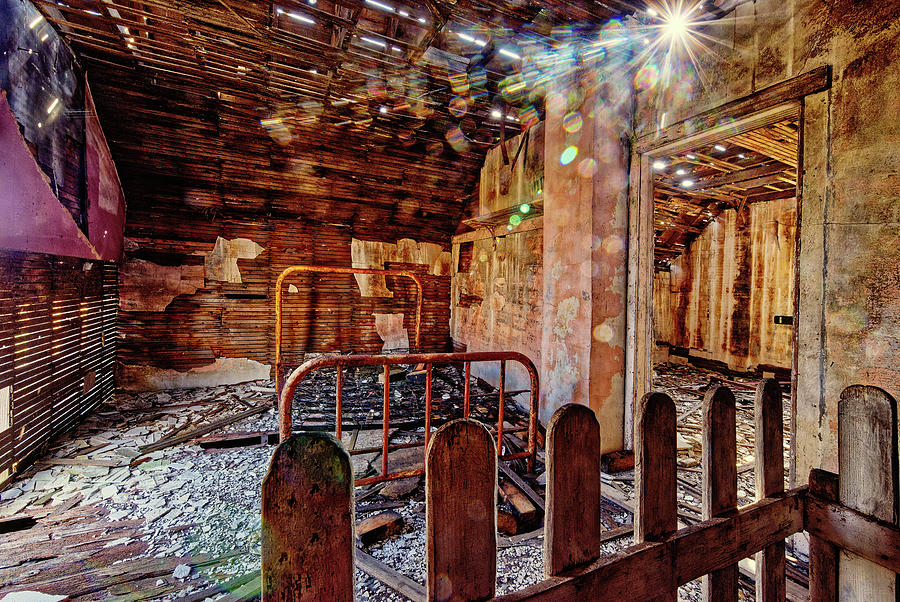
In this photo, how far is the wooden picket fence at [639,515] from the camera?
0.62 metres

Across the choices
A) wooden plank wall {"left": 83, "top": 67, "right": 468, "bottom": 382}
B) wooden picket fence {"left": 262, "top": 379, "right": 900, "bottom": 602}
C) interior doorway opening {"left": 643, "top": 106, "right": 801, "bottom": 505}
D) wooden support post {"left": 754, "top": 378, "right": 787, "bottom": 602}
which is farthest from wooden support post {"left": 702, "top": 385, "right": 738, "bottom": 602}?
wooden plank wall {"left": 83, "top": 67, "right": 468, "bottom": 382}

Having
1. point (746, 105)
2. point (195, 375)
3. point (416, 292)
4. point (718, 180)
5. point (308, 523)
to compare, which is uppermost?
point (718, 180)

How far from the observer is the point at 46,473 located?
3295 millimetres

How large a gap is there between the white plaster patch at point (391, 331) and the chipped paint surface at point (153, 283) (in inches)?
128

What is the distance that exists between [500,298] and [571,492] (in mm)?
5015

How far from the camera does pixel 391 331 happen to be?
7418mm

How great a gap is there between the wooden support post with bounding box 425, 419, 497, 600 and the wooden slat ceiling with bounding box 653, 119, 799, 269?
352 cm

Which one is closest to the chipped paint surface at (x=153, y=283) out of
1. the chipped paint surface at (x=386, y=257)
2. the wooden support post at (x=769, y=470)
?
the chipped paint surface at (x=386, y=257)

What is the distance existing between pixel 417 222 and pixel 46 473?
6044 mm

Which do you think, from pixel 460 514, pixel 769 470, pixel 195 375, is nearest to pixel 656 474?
pixel 769 470

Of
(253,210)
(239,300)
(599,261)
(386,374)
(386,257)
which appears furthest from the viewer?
(386,257)

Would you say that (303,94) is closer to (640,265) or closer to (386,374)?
(386,374)

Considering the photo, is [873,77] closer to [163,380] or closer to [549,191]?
[549,191]

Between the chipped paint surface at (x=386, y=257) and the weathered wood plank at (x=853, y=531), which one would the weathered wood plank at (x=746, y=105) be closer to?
the weathered wood plank at (x=853, y=531)
